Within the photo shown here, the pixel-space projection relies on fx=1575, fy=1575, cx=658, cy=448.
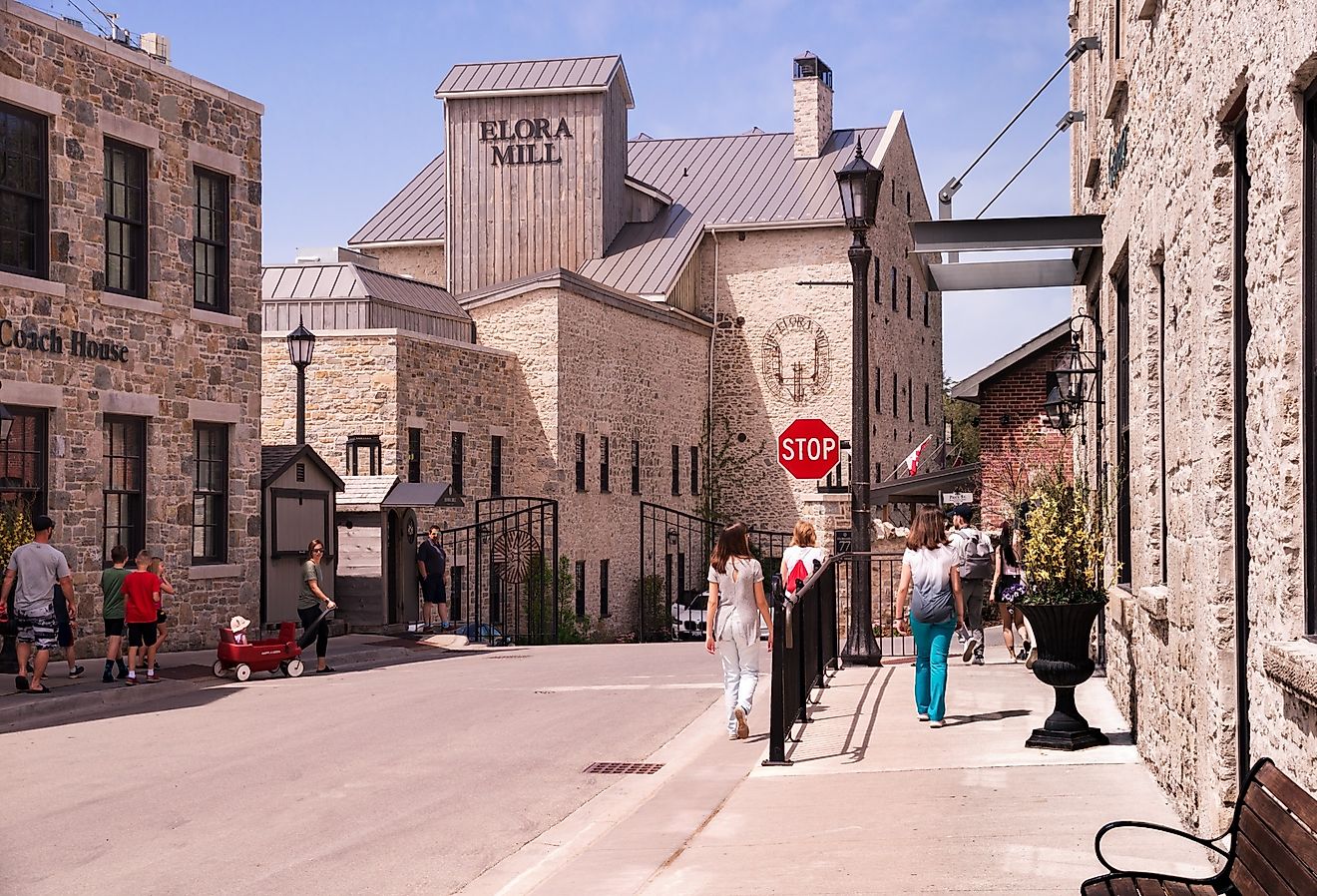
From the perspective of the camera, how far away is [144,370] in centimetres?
2106

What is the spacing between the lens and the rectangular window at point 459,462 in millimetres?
33000

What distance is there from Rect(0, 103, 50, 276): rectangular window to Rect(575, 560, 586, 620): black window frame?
19.6 m

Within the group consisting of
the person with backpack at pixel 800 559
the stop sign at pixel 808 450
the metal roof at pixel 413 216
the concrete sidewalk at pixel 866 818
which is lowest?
the concrete sidewalk at pixel 866 818

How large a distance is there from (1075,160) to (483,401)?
18.9 metres

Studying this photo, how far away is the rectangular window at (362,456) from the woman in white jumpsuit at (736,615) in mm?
18666

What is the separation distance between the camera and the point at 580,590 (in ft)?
123

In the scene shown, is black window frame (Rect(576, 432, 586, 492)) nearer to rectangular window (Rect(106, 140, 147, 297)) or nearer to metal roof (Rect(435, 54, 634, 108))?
metal roof (Rect(435, 54, 634, 108))

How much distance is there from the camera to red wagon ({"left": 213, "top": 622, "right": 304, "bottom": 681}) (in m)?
18.2

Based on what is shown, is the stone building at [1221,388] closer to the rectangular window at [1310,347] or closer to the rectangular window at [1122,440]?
the rectangular window at [1310,347]

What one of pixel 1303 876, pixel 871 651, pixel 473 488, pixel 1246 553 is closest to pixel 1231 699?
pixel 1246 553

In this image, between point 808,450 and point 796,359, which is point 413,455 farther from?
point 796,359

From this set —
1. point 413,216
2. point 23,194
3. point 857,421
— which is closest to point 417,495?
point 23,194

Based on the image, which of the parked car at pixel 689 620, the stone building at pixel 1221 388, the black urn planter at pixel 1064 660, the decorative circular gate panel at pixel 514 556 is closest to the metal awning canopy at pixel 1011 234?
the stone building at pixel 1221 388

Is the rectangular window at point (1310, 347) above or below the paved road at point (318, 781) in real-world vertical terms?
above
